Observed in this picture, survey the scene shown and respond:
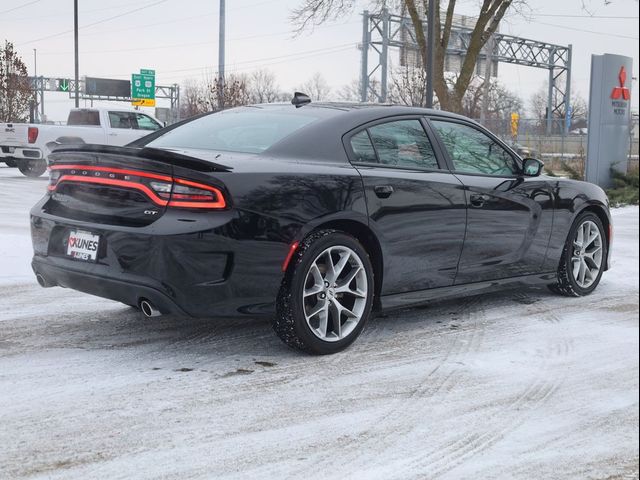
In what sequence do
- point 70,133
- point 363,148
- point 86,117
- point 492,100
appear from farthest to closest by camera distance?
point 492,100 → point 86,117 → point 70,133 → point 363,148

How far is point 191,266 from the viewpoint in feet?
14.6

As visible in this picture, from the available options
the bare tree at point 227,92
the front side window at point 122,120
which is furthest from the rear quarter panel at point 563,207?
the bare tree at point 227,92

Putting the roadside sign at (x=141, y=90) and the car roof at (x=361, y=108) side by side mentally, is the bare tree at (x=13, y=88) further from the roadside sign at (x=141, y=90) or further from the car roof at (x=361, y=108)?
the car roof at (x=361, y=108)

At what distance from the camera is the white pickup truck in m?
20.7

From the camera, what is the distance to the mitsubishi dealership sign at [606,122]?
17.3 m

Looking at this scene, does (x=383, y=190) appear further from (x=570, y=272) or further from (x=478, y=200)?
(x=570, y=272)

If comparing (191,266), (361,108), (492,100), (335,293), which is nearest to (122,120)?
(361,108)

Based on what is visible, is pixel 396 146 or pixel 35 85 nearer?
pixel 396 146

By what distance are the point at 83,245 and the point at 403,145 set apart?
6.76ft

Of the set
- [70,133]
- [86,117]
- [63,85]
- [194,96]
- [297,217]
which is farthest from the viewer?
[194,96]

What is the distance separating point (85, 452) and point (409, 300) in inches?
100

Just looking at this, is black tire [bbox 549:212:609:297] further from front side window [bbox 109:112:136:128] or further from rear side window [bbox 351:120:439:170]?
front side window [bbox 109:112:136:128]

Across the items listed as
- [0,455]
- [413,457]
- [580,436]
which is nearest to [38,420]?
[0,455]

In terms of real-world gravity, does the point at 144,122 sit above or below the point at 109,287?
above
